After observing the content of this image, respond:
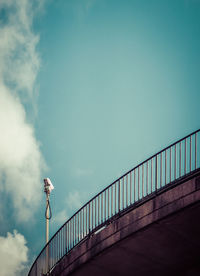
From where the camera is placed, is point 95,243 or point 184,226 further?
point 95,243

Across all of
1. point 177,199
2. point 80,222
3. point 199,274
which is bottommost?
point 199,274

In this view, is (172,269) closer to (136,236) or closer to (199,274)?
(199,274)

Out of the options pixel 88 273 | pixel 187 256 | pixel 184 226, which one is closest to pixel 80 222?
pixel 88 273

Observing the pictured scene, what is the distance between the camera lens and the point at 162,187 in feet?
40.2

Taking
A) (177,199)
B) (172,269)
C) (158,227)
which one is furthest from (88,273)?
(177,199)

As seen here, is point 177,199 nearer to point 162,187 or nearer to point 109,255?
point 162,187

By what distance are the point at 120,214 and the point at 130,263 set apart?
1.71 meters

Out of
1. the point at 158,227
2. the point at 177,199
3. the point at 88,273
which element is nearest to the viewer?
the point at 177,199

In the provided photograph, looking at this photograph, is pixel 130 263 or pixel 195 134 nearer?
pixel 195 134

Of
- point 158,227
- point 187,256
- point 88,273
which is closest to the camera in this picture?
point 158,227

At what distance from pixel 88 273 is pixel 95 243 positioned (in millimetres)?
1624

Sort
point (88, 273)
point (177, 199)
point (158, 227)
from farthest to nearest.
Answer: point (88, 273) < point (158, 227) < point (177, 199)

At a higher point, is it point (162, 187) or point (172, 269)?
point (162, 187)

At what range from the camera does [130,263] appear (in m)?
14.1
